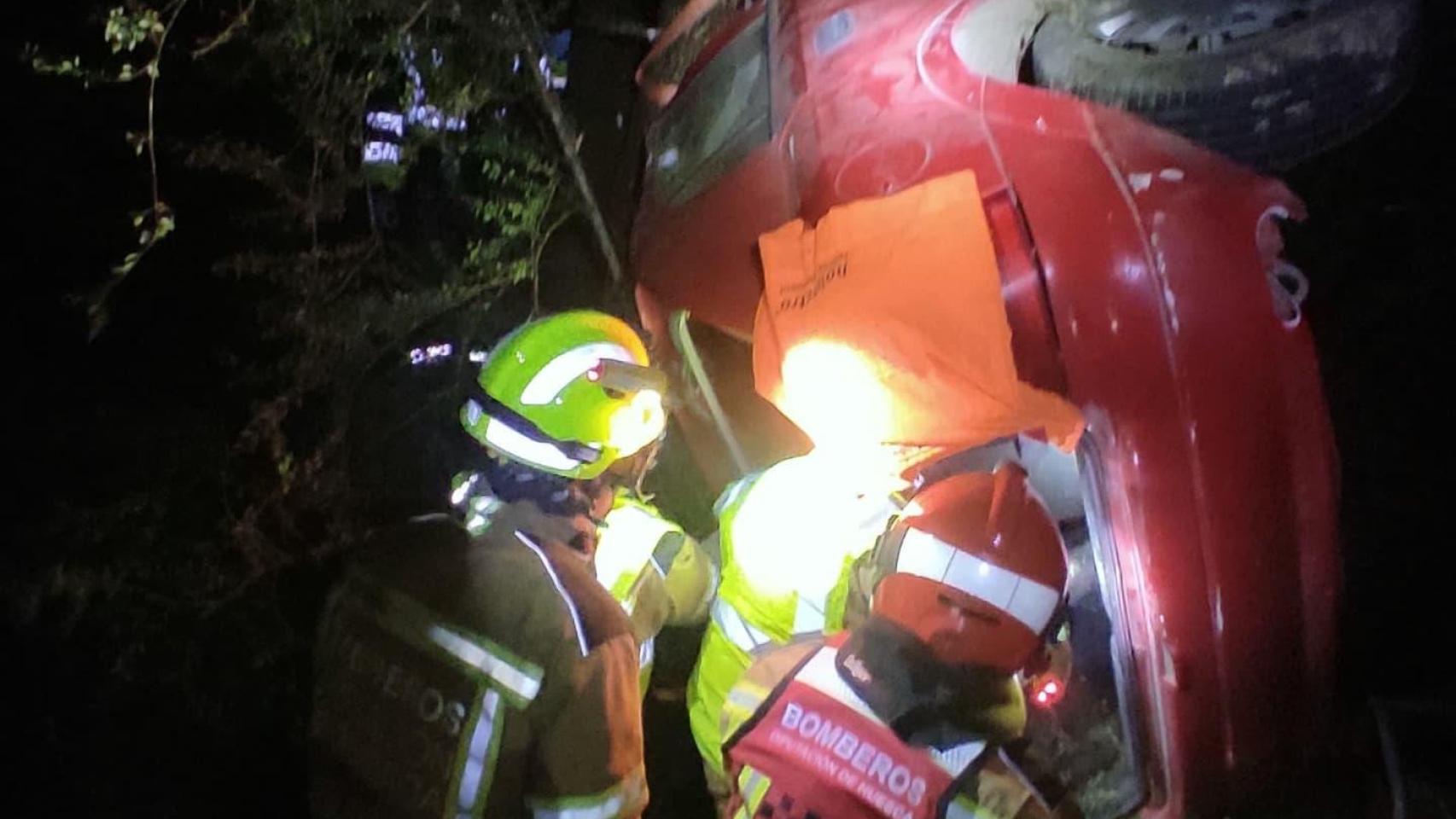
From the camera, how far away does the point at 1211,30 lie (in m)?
2.29

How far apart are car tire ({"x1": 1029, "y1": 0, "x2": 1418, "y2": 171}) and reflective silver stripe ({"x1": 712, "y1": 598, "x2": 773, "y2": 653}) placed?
5.45ft

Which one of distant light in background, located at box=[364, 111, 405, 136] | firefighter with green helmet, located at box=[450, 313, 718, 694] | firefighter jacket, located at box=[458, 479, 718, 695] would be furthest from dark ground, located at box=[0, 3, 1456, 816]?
distant light in background, located at box=[364, 111, 405, 136]

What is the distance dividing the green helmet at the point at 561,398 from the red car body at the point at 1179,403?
119 centimetres

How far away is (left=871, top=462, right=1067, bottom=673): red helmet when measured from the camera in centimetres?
Result: 238

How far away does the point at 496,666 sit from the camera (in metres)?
2.79

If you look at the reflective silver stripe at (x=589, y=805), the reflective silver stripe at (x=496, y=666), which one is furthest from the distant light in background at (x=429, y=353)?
the reflective silver stripe at (x=589, y=805)

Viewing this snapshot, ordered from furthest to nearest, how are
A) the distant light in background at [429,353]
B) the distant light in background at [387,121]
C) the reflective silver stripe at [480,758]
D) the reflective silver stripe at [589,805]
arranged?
the distant light in background at [429,353] → the distant light in background at [387,121] → the reflective silver stripe at [589,805] → the reflective silver stripe at [480,758]

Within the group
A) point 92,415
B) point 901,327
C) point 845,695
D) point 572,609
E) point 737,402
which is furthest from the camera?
point 92,415

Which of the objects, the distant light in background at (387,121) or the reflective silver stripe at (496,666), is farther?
the distant light in background at (387,121)

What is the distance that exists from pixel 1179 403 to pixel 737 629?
5.08ft

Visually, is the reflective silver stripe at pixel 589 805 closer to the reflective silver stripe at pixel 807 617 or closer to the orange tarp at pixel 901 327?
the reflective silver stripe at pixel 807 617

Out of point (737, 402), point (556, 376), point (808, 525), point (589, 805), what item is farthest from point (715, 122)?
point (589, 805)

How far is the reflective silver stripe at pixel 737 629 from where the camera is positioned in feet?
10.5

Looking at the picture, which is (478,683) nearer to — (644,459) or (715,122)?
(644,459)
